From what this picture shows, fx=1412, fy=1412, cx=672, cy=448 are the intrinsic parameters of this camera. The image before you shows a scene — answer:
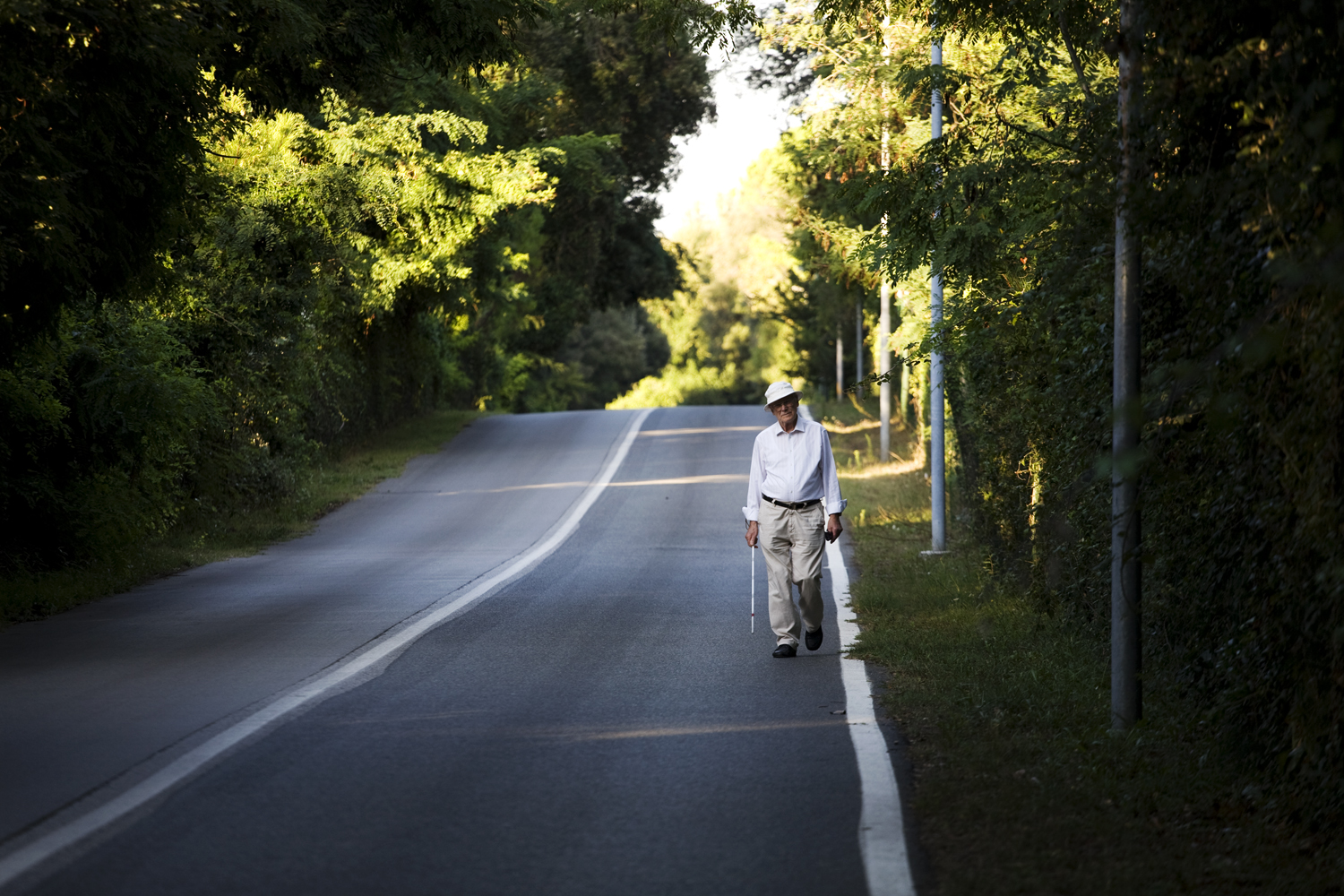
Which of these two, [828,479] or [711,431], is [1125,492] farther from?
[711,431]

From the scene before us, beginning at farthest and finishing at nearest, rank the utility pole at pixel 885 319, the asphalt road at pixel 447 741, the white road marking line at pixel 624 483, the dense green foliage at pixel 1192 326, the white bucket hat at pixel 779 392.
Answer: the white road marking line at pixel 624 483 → the utility pole at pixel 885 319 → the white bucket hat at pixel 779 392 → the asphalt road at pixel 447 741 → the dense green foliage at pixel 1192 326

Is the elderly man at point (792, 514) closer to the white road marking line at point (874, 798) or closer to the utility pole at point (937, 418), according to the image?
the white road marking line at point (874, 798)

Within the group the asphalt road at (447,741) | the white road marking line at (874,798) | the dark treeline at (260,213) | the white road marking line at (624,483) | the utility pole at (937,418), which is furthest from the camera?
the white road marking line at (624,483)

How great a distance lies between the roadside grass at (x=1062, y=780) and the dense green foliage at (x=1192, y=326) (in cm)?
23

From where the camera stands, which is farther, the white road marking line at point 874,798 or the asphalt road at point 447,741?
the asphalt road at point 447,741

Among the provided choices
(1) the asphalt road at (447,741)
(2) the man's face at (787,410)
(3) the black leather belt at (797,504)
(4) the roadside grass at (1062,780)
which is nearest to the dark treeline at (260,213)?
(1) the asphalt road at (447,741)

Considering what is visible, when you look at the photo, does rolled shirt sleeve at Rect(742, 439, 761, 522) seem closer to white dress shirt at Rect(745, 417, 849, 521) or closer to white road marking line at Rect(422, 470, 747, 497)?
white dress shirt at Rect(745, 417, 849, 521)

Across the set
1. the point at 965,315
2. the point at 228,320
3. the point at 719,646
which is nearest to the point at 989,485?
the point at 965,315

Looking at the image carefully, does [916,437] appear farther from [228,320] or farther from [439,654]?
[439,654]

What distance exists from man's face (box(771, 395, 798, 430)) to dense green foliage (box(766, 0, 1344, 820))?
5.98 feet

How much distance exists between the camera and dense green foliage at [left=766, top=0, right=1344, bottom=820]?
502cm

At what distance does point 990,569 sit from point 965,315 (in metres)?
2.65

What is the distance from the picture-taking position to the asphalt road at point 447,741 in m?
5.25

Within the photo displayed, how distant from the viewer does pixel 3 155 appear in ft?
29.6
